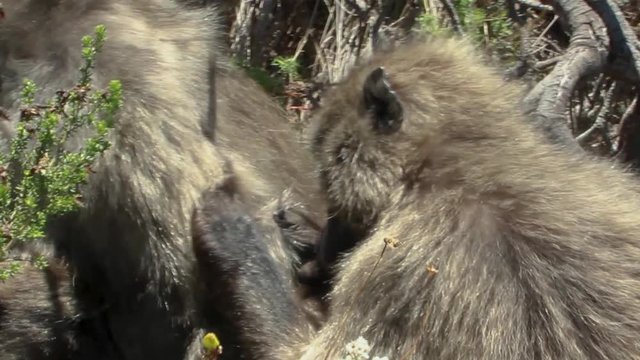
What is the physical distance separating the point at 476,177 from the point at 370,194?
0.37 metres

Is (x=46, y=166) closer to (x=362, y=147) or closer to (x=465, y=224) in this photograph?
(x=362, y=147)

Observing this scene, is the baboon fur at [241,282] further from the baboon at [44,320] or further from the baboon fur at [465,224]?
the baboon at [44,320]

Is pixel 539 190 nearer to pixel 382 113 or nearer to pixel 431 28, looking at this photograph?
pixel 382 113

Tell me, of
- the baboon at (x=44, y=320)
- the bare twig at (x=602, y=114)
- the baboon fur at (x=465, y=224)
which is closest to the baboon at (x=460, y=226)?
the baboon fur at (x=465, y=224)

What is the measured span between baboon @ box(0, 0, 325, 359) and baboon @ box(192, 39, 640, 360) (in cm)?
44

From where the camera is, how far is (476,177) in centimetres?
438

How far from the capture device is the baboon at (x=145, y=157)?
4891 millimetres

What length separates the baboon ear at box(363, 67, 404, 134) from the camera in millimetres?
4547

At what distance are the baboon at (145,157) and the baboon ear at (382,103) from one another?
19.4 inches

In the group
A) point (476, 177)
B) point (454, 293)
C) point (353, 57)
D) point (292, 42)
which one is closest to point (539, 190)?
point (476, 177)

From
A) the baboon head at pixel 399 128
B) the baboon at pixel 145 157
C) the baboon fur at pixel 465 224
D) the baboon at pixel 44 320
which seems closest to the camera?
the baboon fur at pixel 465 224

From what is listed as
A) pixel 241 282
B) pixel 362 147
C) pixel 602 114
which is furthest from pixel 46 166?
pixel 602 114

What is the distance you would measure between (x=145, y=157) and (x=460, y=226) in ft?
4.09

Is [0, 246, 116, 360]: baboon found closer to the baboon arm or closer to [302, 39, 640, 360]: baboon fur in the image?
the baboon arm
